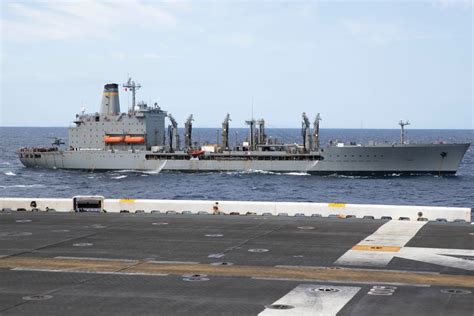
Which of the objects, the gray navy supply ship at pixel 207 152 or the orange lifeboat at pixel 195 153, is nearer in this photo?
the gray navy supply ship at pixel 207 152

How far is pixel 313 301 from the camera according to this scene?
15875 millimetres

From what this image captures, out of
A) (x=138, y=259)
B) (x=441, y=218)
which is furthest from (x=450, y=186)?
(x=138, y=259)

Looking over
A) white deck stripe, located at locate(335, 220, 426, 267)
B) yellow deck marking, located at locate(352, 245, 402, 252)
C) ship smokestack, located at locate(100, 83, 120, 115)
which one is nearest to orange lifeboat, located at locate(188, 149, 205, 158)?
ship smokestack, located at locate(100, 83, 120, 115)

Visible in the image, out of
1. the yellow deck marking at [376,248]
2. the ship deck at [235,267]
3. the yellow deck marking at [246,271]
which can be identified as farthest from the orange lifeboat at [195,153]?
the yellow deck marking at [246,271]

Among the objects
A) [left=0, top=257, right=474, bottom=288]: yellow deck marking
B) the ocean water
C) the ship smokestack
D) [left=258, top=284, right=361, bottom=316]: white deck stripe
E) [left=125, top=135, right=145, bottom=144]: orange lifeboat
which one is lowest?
the ocean water

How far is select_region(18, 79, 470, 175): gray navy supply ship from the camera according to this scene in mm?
92625

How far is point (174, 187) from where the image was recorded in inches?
3260

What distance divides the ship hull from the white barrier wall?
200 ft

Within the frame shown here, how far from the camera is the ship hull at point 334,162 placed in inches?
3625

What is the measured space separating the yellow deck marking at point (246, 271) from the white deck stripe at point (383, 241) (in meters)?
1.24

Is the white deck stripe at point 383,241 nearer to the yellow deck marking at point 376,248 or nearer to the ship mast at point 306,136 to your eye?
the yellow deck marking at point 376,248

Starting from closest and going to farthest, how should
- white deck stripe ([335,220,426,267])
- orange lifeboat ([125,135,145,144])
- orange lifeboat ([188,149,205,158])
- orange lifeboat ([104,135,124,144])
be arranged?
white deck stripe ([335,220,426,267])
orange lifeboat ([188,149,205,158])
orange lifeboat ([125,135,145,144])
orange lifeboat ([104,135,124,144])

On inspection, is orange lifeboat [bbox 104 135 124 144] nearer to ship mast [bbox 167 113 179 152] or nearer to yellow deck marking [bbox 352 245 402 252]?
ship mast [bbox 167 113 179 152]

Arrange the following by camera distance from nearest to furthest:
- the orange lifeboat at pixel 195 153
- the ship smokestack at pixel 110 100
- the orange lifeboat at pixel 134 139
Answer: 1. the orange lifeboat at pixel 195 153
2. the orange lifeboat at pixel 134 139
3. the ship smokestack at pixel 110 100
